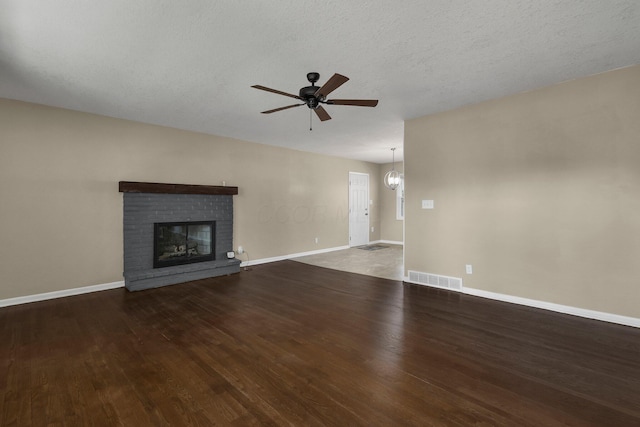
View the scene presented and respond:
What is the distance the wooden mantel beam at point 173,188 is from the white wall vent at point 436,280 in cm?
374

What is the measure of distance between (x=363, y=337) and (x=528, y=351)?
56.4 inches

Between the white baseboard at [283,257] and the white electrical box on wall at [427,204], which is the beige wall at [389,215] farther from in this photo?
the white electrical box on wall at [427,204]

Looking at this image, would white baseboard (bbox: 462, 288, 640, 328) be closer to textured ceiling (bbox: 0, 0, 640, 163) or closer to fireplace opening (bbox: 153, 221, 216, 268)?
textured ceiling (bbox: 0, 0, 640, 163)

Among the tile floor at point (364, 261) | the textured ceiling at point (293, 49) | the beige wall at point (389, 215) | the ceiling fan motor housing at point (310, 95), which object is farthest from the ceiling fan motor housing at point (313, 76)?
the beige wall at point (389, 215)

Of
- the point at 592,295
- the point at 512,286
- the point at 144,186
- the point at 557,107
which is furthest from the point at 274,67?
the point at 592,295

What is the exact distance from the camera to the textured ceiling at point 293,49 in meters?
2.08

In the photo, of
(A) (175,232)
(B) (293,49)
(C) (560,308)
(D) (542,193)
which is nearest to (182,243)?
(A) (175,232)

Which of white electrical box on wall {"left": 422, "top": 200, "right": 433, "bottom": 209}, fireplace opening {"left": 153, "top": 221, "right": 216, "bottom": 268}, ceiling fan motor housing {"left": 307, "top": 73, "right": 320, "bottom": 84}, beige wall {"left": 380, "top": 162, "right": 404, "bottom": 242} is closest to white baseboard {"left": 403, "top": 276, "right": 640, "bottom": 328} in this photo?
white electrical box on wall {"left": 422, "top": 200, "right": 433, "bottom": 209}

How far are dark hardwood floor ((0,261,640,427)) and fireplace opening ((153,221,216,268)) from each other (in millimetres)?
1214

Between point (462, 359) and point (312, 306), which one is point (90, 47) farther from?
point (462, 359)

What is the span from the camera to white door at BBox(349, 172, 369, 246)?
8.55 metres

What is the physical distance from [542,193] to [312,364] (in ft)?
11.3

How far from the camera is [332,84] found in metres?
2.42

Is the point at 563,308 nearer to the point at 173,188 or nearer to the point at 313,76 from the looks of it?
the point at 313,76
